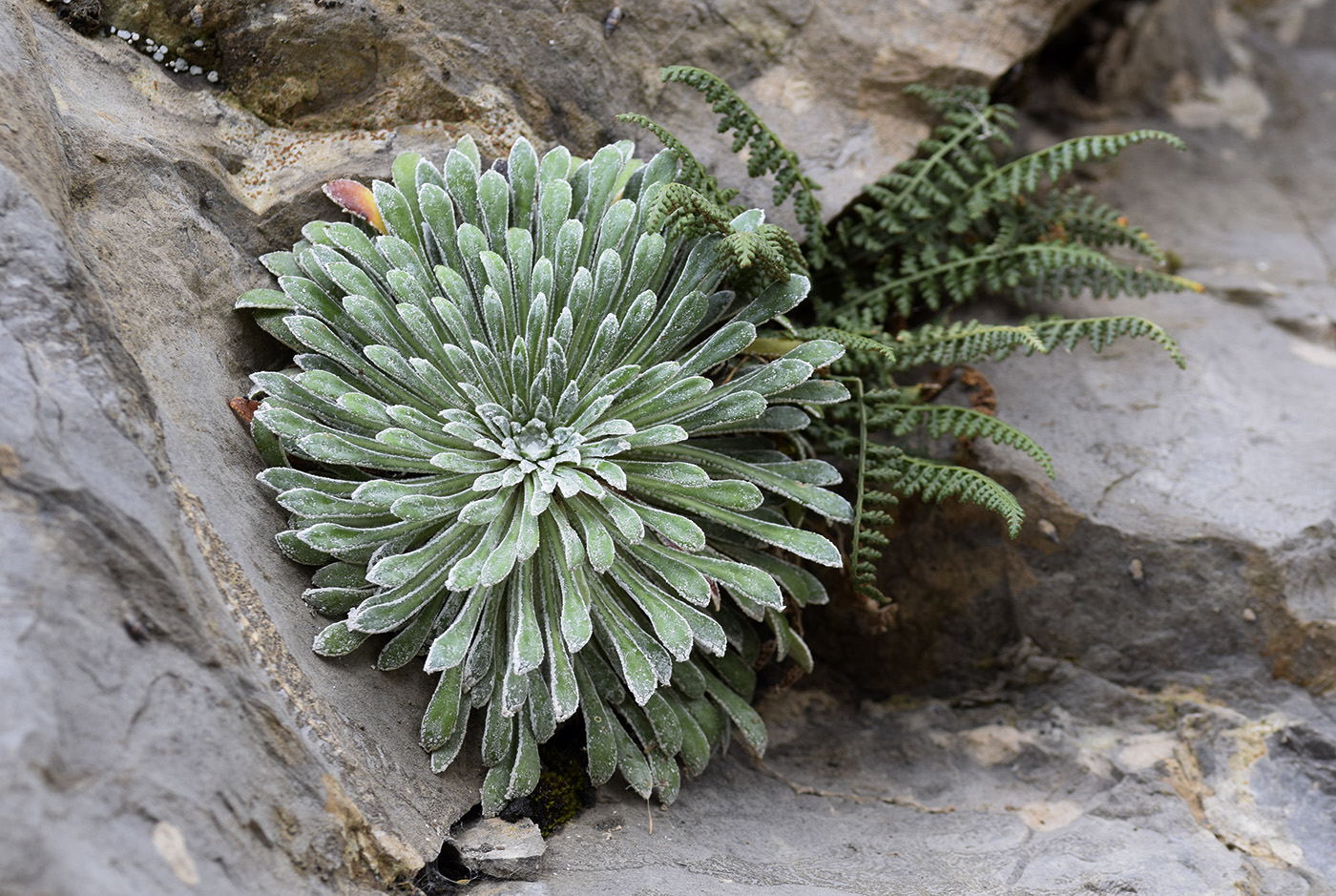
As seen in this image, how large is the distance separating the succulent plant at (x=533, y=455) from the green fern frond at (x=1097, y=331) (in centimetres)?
77

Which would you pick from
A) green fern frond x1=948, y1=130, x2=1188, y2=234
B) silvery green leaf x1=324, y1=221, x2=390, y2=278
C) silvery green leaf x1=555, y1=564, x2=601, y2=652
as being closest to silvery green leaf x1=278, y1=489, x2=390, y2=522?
silvery green leaf x1=555, y1=564, x2=601, y2=652

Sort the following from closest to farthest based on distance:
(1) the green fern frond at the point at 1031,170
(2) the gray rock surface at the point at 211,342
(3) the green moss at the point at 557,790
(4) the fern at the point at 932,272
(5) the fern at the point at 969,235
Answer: (2) the gray rock surface at the point at 211,342 < (3) the green moss at the point at 557,790 < (4) the fern at the point at 932,272 < (1) the green fern frond at the point at 1031,170 < (5) the fern at the point at 969,235

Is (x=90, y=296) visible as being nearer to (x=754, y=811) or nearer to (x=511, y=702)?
(x=511, y=702)

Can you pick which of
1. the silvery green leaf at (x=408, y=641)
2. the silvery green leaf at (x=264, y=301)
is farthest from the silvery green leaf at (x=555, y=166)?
the silvery green leaf at (x=408, y=641)

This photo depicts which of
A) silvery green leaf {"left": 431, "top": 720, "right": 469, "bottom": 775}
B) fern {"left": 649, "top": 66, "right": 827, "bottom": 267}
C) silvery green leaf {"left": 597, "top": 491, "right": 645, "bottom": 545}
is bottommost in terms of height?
silvery green leaf {"left": 431, "top": 720, "right": 469, "bottom": 775}

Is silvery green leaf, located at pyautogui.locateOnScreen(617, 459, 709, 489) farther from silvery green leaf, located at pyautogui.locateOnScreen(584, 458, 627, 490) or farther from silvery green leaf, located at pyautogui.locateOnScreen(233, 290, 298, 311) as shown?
silvery green leaf, located at pyautogui.locateOnScreen(233, 290, 298, 311)

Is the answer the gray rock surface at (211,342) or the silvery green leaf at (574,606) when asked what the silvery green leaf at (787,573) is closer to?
the silvery green leaf at (574,606)

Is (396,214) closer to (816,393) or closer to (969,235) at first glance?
(816,393)

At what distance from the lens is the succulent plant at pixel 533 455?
85.7 inches

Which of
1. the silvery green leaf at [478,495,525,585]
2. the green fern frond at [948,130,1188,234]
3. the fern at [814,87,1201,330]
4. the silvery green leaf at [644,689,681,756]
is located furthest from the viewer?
the fern at [814,87,1201,330]

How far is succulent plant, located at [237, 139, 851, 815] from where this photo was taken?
7.14 feet

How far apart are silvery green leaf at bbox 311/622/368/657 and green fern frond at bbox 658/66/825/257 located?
5.49 ft

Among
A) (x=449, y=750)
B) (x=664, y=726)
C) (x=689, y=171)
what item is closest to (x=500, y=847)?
(x=449, y=750)

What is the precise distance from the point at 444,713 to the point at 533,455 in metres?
0.63
